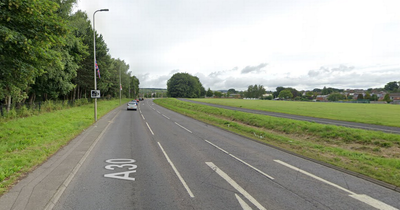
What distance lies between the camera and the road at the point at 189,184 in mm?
4652

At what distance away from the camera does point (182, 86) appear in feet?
438

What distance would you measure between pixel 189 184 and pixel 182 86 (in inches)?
5086

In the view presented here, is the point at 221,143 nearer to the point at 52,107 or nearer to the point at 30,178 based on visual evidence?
the point at 30,178

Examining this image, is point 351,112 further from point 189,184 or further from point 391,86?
point 391,86

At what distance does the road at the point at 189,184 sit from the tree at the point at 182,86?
4953 inches

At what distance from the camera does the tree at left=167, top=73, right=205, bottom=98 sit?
13425cm

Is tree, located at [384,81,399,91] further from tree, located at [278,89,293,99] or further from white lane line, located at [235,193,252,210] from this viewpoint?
white lane line, located at [235,193,252,210]

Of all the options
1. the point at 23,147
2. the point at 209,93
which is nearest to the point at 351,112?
the point at 23,147

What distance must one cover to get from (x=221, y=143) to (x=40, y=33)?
10098 millimetres

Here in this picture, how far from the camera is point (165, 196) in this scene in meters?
4.97

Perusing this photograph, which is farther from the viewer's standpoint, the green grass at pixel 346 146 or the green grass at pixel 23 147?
the green grass at pixel 346 146

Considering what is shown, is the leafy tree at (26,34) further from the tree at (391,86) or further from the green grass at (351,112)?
the tree at (391,86)

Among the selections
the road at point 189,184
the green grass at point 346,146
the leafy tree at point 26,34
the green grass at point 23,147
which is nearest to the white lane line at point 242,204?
the road at point 189,184

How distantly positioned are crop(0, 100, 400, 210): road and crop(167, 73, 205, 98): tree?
4953 inches
